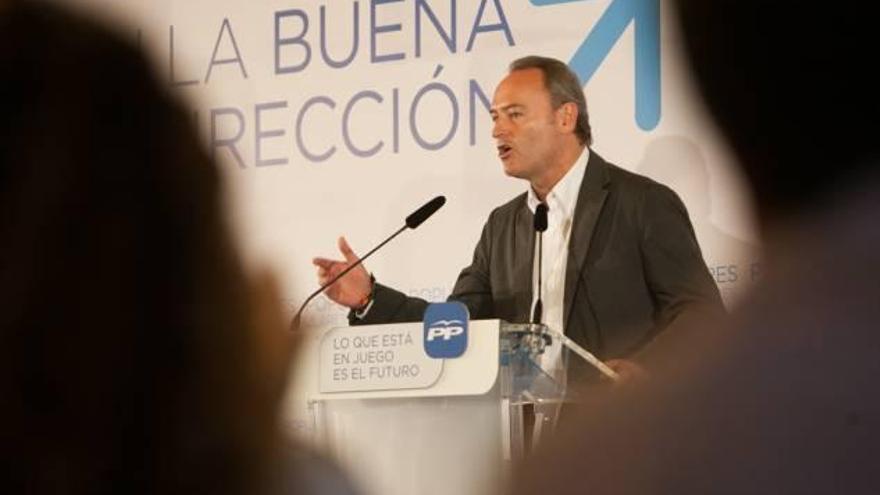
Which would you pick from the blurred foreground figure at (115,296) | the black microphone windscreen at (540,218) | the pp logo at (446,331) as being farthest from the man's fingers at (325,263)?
the blurred foreground figure at (115,296)

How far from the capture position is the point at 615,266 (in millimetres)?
5281

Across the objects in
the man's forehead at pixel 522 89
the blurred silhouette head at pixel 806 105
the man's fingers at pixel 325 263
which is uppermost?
the man's forehead at pixel 522 89

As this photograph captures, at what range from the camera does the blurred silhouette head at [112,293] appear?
0.51 meters

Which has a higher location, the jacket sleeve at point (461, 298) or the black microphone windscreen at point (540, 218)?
the black microphone windscreen at point (540, 218)

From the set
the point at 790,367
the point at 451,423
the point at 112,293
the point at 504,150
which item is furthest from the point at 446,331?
the point at 790,367

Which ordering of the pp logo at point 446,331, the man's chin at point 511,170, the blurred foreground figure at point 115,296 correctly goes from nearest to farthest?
the blurred foreground figure at point 115,296
the pp logo at point 446,331
the man's chin at point 511,170

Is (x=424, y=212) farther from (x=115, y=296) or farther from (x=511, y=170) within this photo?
(x=115, y=296)

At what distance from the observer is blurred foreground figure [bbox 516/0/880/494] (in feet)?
1.35

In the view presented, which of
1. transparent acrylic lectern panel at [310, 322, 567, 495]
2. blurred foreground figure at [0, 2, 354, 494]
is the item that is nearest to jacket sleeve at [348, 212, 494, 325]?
transparent acrylic lectern panel at [310, 322, 567, 495]

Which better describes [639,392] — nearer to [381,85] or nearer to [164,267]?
[164,267]

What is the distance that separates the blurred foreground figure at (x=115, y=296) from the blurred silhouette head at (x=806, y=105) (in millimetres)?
164

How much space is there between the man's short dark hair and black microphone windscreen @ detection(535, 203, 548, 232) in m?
0.26

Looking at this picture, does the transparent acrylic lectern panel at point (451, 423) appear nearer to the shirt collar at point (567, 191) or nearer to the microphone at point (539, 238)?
the microphone at point (539, 238)

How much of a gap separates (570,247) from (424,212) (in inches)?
21.2
